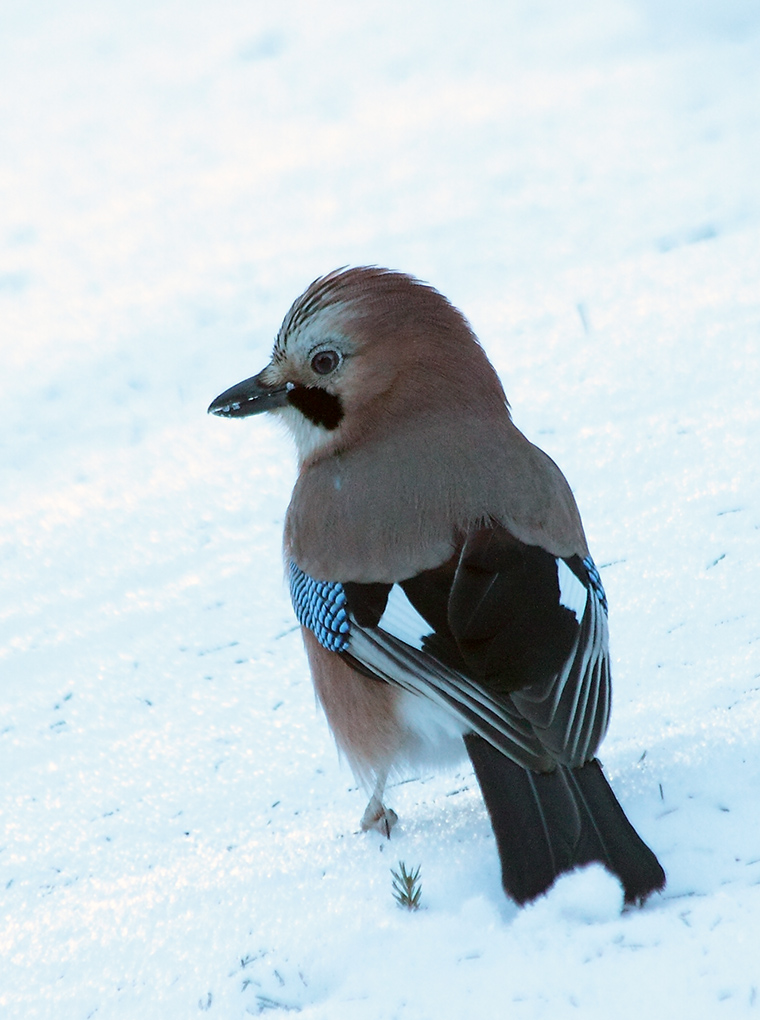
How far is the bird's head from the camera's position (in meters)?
3.34

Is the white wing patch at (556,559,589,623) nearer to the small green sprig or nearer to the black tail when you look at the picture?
the black tail

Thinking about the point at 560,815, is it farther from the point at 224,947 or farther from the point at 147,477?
the point at 147,477

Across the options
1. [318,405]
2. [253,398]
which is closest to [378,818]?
[318,405]

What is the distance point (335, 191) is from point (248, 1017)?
237 inches

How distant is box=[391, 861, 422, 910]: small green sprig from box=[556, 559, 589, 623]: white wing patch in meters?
0.61

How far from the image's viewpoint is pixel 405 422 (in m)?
3.30

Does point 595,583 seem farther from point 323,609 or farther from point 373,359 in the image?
point 373,359

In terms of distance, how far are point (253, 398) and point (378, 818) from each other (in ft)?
3.93

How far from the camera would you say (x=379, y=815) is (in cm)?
280

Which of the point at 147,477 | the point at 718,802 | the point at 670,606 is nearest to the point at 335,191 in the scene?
the point at 147,477

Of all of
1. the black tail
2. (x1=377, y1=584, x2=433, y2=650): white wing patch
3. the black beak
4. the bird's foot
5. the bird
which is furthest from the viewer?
the black beak

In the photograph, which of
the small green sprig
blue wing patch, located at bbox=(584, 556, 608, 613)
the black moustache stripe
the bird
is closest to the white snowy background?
the small green sprig

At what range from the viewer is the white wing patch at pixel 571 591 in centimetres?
271

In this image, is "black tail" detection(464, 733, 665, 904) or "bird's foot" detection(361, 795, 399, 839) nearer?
"black tail" detection(464, 733, 665, 904)
